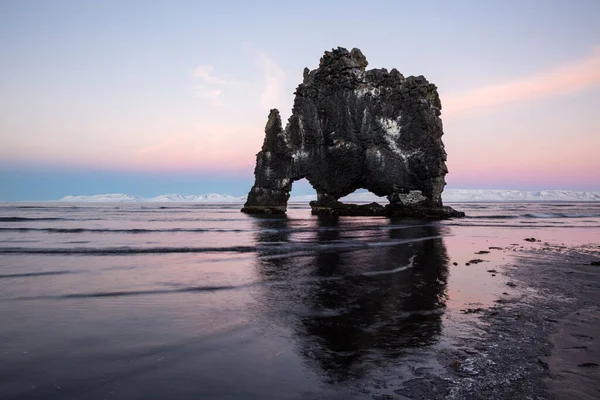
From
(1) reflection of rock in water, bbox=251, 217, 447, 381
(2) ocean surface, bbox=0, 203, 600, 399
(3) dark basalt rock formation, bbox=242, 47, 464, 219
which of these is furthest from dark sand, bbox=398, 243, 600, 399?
(3) dark basalt rock formation, bbox=242, 47, 464, 219

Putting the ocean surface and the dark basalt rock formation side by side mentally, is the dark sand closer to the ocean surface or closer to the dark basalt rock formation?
the ocean surface

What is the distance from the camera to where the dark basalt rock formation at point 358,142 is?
64.6 m

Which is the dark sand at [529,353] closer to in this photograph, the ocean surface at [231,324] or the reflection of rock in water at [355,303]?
the ocean surface at [231,324]

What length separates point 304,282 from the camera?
49.6 ft

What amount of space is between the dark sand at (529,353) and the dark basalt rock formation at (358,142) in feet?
171

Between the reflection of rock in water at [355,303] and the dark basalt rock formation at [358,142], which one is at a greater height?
the dark basalt rock formation at [358,142]

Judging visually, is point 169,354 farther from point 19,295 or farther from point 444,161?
point 444,161

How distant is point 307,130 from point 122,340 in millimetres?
69601

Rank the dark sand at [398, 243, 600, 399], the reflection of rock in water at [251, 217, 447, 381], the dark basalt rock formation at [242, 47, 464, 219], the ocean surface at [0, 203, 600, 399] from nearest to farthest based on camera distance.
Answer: the dark sand at [398, 243, 600, 399]
the ocean surface at [0, 203, 600, 399]
the reflection of rock in water at [251, 217, 447, 381]
the dark basalt rock formation at [242, 47, 464, 219]

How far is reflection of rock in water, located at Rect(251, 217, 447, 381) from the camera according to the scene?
7.66 m

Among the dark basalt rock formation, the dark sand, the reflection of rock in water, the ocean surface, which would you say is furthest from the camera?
the dark basalt rock formation

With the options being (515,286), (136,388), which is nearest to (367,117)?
(515,286)

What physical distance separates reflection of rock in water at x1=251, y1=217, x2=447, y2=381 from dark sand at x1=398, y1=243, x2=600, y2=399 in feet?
3.49

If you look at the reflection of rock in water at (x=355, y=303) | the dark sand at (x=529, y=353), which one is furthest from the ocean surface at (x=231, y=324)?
the dark sand at (x=529, y=353)
